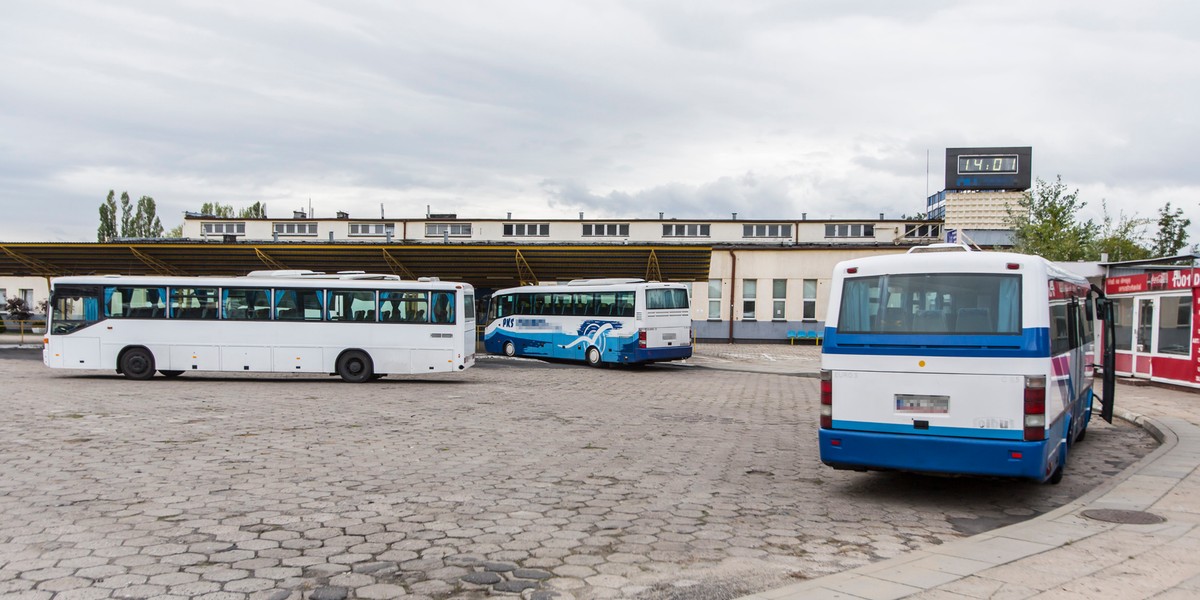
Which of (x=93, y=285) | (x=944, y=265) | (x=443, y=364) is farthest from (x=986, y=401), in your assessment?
Answer: (x=93, y=285)

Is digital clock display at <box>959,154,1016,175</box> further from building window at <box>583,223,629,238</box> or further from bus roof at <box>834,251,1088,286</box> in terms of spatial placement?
bus roof at <box>834,251,1088,286</box>

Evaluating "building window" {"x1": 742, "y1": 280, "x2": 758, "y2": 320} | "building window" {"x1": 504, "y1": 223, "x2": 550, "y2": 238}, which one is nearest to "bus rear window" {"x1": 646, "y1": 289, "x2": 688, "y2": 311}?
"building window" {"x1": 742, "y1": 280, "x2": 758, "y2": 320}

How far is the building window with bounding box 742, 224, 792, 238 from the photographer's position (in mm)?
58469

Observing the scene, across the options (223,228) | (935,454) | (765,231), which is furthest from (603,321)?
(223,228)

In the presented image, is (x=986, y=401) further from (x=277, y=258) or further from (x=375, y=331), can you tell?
(x=277, y=258)

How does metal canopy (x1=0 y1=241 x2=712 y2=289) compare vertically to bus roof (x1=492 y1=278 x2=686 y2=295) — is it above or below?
above

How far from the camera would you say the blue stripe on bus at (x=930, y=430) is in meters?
7.92

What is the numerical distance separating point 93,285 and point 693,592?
21.8 metres

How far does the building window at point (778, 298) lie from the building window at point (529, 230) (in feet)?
59.2

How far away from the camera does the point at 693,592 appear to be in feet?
18.1

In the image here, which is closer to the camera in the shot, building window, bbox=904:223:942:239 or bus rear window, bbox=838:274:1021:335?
bus rear window, bbox=838:274:1021:335

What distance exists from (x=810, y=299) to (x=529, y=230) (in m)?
20.7

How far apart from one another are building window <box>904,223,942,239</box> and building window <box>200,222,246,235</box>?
4512cm

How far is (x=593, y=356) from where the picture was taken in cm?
3055
